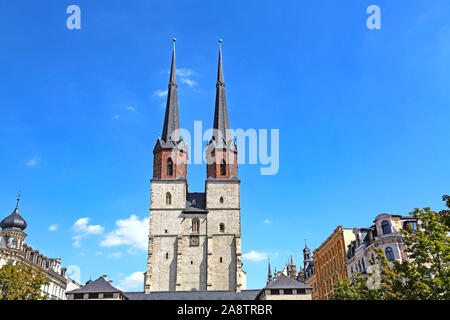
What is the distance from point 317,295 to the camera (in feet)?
221

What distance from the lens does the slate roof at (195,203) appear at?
193 feet

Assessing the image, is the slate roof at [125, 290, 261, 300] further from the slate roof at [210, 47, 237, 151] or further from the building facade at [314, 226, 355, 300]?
the slate roof at [210, 47, 237, 151]

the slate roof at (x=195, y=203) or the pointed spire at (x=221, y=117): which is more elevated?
the pointed spire at (x=221, y=117)

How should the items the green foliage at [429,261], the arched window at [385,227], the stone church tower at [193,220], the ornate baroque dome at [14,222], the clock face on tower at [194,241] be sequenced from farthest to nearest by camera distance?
the clock face on tower at [194,241], the stone church tower at [193,220], the ornate baroque dome at [14,222], the arched window at [385,227], the green foliage at [429,261]

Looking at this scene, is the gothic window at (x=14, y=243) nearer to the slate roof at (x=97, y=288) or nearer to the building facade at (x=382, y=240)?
the slate roof at (x=97, y=288)

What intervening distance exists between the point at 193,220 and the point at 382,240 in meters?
27.1

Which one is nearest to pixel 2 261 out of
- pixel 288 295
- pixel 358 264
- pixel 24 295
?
pixel 24 295

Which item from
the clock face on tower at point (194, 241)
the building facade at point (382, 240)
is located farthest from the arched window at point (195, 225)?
the building facade at point (382, 240)

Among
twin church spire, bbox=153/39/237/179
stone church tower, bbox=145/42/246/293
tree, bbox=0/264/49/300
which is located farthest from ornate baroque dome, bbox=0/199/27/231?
tree, bbox=0/264/49/300

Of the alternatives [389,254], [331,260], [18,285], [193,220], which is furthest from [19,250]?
[331,260]
